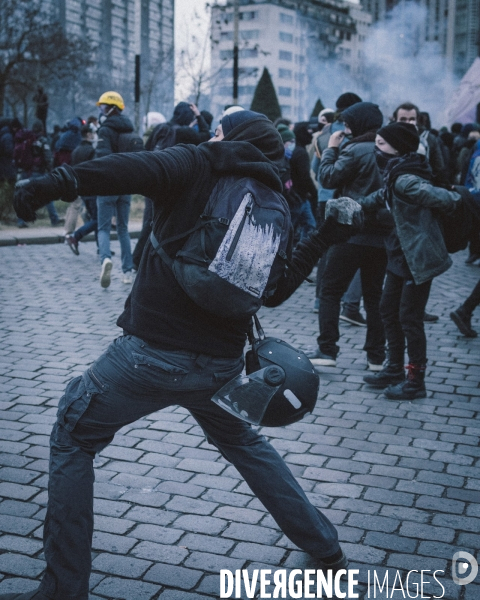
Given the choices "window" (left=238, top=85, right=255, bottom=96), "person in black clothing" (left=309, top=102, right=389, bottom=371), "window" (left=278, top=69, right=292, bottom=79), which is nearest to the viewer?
"person in black clothing" (left=309, top=102, right=389, bottom=371)

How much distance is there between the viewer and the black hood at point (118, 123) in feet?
31.2

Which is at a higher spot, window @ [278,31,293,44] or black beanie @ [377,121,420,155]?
window @ [278,31,293,44]

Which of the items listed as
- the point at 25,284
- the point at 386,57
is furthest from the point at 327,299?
the point at 386,57

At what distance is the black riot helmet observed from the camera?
2.81 meters

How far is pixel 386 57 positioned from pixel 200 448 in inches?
3618

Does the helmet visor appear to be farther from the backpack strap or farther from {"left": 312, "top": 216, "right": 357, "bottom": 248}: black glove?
{"left": 312, "top": 216, "right": 357, "bottom": 248}: black glove

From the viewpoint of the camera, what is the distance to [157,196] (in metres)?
2.67

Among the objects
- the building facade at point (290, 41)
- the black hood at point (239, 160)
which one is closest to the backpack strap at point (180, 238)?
the black hood at point (239, 160)

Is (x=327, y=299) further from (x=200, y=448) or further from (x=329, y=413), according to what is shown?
(x=200, y=448)

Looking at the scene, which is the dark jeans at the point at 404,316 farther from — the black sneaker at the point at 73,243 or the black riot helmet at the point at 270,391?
the black sneaker at the point at 73,243

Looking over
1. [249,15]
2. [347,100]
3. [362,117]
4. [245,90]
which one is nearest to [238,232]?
[362,117]

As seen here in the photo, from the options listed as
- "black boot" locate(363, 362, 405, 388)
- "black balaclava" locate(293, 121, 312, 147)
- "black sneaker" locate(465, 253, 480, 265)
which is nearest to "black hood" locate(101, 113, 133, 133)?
"black balaclava" locate(293, 121, 312, 147)

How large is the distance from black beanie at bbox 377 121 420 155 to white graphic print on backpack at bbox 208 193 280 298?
2.85 meters

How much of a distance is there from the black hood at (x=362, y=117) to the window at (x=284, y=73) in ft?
425
